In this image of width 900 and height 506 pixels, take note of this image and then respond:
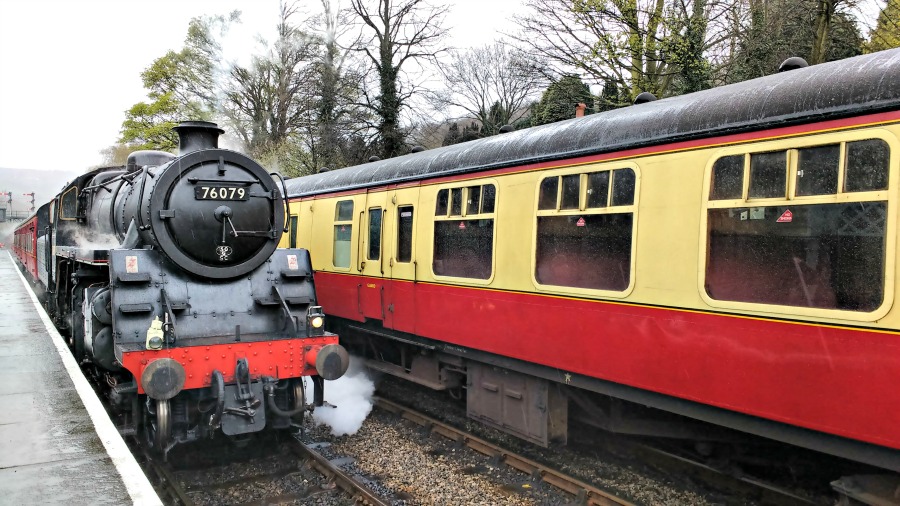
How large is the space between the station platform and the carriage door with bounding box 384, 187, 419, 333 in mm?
3254

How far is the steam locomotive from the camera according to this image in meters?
5.54

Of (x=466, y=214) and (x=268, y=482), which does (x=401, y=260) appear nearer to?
(x=466, y=214)

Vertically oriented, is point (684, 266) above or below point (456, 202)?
below

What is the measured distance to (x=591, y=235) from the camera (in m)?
5.14

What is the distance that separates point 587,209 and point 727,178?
123 centimetres

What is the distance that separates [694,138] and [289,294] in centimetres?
428

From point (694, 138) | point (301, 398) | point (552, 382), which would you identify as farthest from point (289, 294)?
point (694, 138)

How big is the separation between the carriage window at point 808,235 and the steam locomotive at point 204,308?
3.70 m

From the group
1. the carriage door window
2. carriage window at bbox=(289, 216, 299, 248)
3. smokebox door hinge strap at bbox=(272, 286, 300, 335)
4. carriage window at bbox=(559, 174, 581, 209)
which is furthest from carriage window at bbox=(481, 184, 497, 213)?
carriage window at bbox=(289, 216, 299, 248)

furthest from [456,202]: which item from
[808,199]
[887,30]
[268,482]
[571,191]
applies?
[887,30]

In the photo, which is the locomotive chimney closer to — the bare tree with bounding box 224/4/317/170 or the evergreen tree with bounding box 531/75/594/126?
the evergreen tree with bounding box 531/75/594/126

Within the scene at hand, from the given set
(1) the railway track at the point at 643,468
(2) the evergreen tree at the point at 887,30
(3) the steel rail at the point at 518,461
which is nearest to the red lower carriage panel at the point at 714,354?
(3) the steel rail at the point at 518,461

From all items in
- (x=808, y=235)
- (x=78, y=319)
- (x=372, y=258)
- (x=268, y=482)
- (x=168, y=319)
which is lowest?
(x=268, y=482)

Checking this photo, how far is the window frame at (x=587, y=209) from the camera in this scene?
15.6 feet
